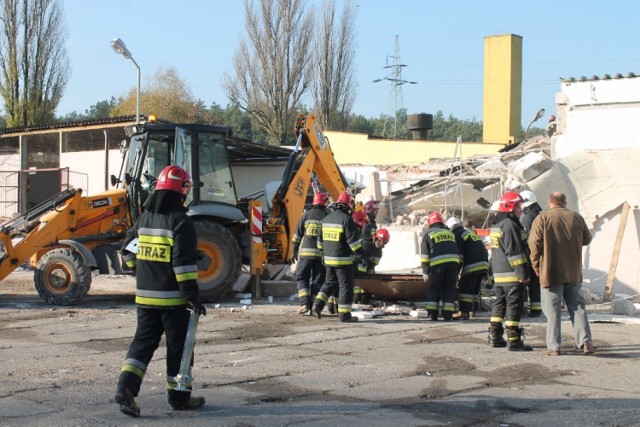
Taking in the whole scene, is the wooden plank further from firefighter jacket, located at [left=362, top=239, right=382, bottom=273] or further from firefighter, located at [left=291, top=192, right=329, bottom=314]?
firefighter, located at [left=291, top=192, right=329, bottom=314]

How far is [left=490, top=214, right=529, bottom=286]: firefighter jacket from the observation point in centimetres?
972

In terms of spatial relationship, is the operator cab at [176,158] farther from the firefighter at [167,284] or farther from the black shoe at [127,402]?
the black shoe at [127,402]

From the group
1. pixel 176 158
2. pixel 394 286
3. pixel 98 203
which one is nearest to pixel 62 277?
pixel 98 203

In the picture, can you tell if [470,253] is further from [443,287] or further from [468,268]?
[443,287]

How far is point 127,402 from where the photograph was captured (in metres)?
6.45

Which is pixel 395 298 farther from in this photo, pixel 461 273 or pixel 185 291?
pixel 185 291

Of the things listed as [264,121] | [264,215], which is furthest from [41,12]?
[264,215]

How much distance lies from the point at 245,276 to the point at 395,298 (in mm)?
3337

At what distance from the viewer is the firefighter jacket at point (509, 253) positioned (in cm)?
972

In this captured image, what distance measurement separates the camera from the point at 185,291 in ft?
21.8

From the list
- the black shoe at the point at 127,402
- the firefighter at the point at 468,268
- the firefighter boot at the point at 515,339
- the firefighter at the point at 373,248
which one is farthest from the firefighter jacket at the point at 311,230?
the black shoe at the point at 127,402

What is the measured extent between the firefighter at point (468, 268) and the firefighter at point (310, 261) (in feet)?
6.72

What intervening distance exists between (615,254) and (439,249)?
4.85 meters

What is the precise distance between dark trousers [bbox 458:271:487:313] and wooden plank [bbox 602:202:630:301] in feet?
12.3
